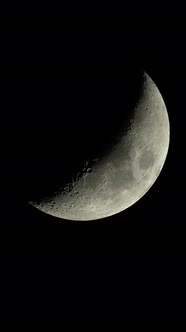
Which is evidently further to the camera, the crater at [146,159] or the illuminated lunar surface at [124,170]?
the crater at [146,159]

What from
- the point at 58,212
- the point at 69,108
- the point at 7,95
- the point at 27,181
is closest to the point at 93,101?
the point at 69,108

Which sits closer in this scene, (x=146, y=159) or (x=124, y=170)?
(x=124, y=170)

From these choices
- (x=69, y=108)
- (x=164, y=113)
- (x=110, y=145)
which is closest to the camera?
(x=69, y=108)

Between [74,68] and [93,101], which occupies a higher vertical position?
[74,68]

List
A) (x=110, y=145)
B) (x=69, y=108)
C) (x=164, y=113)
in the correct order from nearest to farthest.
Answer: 1. (x=69, y=108)
2. (x=110, y=145)
3. (x=164, y=113)

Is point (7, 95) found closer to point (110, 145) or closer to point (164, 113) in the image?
point (110, 145)

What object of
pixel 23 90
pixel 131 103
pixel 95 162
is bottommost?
pixel 95 162

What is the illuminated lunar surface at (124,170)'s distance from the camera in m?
4.89

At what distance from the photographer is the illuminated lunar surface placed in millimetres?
4895

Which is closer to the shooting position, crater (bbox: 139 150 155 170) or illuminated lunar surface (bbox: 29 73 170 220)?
illuminated lunar surface (bbox: 29 73 170 220)

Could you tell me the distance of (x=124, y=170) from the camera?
16.2 feet

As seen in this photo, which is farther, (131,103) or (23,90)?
(131,103)

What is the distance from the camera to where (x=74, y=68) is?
177 inches

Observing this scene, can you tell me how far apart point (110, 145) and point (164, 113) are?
1.14m
